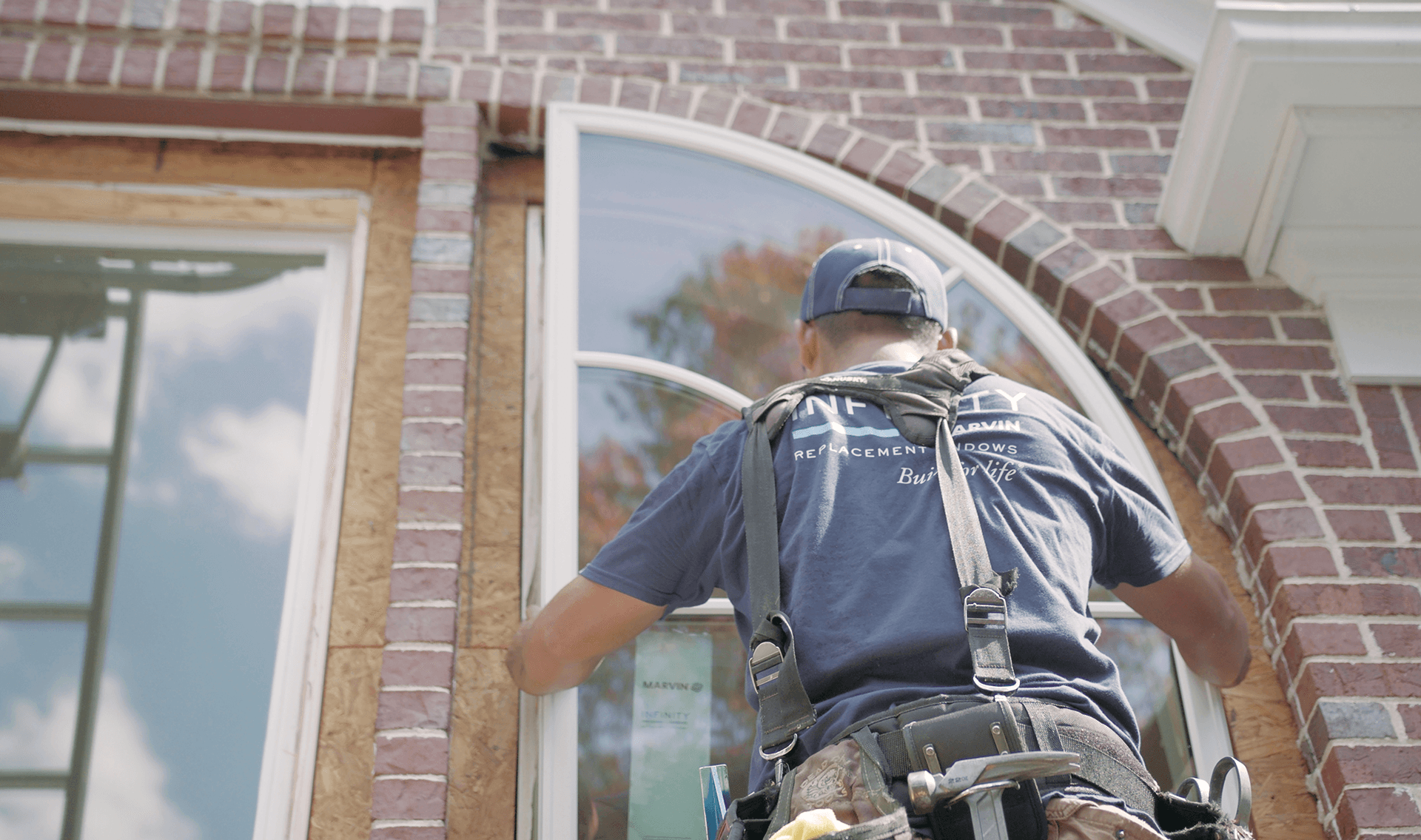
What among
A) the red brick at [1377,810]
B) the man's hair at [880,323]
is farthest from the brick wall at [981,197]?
the man's hair at [880,323]

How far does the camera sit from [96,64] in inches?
136

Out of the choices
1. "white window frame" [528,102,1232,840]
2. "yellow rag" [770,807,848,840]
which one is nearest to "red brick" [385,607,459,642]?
"white window frame" [528,102,1232,840]

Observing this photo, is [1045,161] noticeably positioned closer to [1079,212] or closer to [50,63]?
[1079,212]

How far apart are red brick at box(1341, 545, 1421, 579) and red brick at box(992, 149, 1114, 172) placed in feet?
4.55

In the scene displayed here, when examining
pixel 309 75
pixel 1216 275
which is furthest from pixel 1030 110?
pixel 309 75

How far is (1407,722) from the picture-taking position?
267cm

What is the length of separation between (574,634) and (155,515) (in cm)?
143

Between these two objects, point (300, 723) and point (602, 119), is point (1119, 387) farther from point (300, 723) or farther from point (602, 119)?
point (300, 723)

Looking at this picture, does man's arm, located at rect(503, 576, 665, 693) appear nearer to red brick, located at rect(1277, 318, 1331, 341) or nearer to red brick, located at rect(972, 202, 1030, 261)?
red brick, located at rect(972, 202, 1030, 261)

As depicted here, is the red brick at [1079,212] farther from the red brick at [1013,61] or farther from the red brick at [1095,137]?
the red brick at [1013,61]

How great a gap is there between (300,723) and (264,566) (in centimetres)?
47

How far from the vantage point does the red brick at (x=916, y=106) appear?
370 cm

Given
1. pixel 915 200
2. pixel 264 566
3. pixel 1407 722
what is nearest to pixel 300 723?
pixel 264 566

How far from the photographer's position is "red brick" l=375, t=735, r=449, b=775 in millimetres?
2568
